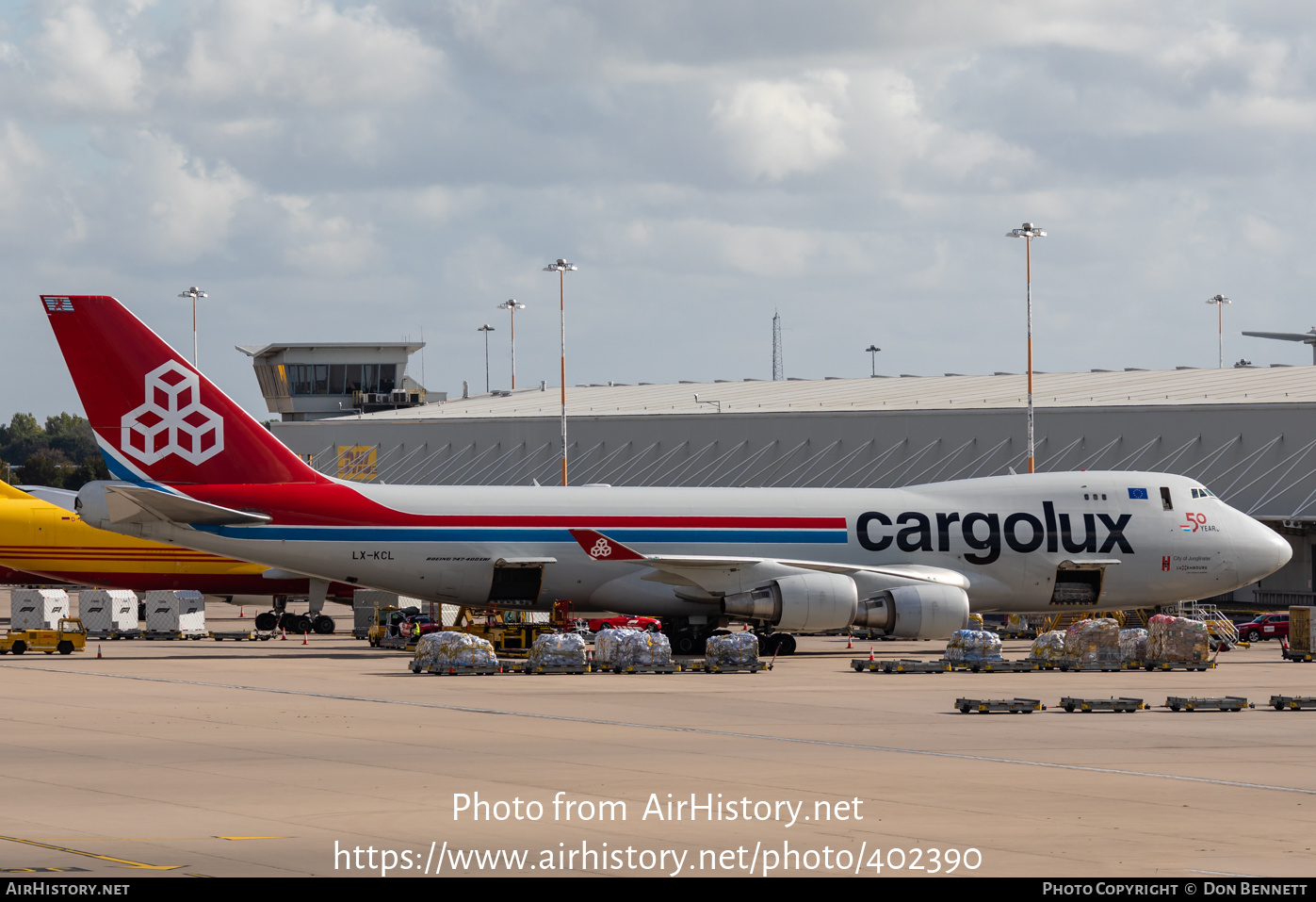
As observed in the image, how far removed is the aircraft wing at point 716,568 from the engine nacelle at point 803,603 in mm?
835

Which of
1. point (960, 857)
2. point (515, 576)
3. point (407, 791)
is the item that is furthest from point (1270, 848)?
point (515, 576)

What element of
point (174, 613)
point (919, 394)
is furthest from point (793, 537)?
point (919, 394)

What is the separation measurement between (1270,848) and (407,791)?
→ 9.05 meters

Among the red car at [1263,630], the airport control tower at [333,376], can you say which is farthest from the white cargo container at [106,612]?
the airport control tower at [333,376]

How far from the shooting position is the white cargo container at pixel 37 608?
49375mm

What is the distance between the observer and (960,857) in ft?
46.1

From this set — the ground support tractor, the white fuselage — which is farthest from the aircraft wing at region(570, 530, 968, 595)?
the ground support tractor

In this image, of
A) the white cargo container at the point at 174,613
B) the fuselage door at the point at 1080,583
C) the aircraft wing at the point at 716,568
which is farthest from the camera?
the white cargo container at the point at 174,613

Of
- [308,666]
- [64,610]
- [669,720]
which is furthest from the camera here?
[64,610]

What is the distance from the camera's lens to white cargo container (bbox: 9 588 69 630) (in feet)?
162

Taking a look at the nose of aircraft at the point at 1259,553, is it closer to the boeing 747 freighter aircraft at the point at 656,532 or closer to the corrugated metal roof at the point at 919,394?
the boeing 747 freighter aircraft at the point at 656,532

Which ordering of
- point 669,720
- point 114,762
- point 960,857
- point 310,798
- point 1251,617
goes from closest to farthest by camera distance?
1. point 960,857
2. point 310,798
3. point 114,762
4. point 669,720
5. point 1251,617

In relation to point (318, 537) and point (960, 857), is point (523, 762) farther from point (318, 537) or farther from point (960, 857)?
point (318, 537)

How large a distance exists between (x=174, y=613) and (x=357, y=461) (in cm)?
4064
